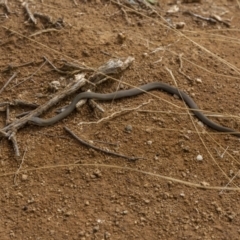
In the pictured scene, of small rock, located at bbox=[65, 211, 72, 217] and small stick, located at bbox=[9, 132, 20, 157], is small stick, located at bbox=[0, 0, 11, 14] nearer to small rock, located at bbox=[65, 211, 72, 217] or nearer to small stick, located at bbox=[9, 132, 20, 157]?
small stick, located at bbox=[9, 132, 20, 157]

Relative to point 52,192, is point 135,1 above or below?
above

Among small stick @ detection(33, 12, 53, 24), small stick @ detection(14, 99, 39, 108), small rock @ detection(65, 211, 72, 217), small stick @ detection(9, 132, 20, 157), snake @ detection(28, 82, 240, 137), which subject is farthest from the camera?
small stick @ detection(33, 12, 53, 24)

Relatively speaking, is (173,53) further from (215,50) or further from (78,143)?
(78,143)

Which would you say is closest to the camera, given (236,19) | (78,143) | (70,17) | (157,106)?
(78,143)

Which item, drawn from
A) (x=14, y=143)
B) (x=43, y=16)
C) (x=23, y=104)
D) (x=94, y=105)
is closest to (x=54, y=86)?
(x=23, y=104)

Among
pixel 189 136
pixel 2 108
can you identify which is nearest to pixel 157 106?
pixel 189 136

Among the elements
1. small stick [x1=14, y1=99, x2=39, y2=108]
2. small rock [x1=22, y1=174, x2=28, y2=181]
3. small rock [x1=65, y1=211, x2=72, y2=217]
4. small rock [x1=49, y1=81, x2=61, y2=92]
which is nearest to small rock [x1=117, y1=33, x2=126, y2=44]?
small rock [x1=49, y1=81, x2=61, y2=92]

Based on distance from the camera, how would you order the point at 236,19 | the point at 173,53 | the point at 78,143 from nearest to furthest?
the point at 78,143
the point at 173,53
the point at 236,19
